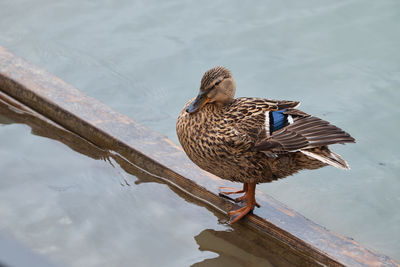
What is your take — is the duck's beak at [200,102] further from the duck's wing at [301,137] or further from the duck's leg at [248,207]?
the duck's leg at [248,207]

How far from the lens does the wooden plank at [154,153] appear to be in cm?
247

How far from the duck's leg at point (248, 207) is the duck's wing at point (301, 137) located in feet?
1.05

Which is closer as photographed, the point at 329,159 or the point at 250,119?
the point at 329,159

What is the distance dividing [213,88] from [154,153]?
595 mm

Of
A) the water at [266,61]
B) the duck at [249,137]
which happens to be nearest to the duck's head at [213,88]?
the duck at [249,137]

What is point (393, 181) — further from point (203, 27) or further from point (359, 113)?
point (203, 27)

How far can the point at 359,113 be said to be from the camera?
489cm

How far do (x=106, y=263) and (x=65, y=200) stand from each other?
59cm

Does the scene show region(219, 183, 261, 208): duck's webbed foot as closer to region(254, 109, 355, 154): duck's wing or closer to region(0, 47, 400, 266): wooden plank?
region(0, 47, 400, 266): wooden plank

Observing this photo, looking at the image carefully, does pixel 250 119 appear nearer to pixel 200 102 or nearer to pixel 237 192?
pixel 200 102

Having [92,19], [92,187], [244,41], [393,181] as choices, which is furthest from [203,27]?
[92,187]

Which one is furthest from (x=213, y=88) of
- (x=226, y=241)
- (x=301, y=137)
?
(x=226, y=241)

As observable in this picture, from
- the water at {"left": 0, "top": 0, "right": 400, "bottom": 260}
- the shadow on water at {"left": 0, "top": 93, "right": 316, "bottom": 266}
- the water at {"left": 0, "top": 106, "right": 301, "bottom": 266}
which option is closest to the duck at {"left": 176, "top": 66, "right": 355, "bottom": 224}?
the shadow on water at {"left": 0, "top": 93, "right": 316, "bottom": 266}

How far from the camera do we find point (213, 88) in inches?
109
